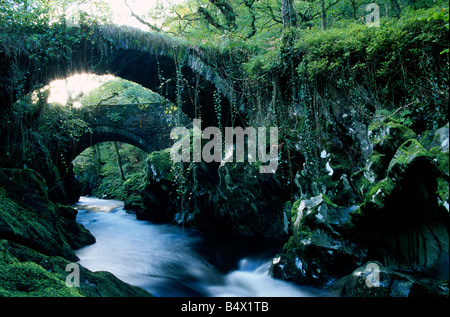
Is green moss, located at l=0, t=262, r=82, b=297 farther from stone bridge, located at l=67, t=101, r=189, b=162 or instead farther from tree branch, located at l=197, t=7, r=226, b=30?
stone bridge, located at l=67, t=101, r=189, b=162

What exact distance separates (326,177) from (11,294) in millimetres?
4416

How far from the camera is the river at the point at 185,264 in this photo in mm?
4117

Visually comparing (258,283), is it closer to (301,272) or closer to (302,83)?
(301,272)

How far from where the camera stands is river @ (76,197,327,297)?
4.12 metres

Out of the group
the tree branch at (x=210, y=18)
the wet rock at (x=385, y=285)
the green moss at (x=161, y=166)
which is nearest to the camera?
the wet rock at (x=385, y=285)

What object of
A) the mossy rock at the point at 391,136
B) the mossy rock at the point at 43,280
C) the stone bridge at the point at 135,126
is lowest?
the mossy rock at the point at 43,280

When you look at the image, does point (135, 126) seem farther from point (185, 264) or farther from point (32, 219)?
point (32, 219)

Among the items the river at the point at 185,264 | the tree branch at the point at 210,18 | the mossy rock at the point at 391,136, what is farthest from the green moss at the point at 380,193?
the tree branch at the point at 210,18

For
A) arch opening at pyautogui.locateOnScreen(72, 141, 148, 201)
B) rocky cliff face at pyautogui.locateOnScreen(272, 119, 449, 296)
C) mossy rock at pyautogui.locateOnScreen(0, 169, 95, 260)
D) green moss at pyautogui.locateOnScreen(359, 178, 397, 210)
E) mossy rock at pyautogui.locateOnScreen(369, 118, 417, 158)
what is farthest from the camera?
arch opening at pyautogui.locateOnScreen(72, 141, 148, 201)

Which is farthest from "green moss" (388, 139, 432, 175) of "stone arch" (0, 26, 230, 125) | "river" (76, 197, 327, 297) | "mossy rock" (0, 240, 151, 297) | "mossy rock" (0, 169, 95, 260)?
"mossy rock" (0, 169, 95, 260)

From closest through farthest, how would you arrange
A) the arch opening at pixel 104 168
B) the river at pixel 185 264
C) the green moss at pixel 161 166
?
the river at pixel 185 264 → the green moss at pixel 161 166 → the arch opening at pixel 104 168

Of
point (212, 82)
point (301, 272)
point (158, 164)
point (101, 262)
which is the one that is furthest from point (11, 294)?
point (158, 164)

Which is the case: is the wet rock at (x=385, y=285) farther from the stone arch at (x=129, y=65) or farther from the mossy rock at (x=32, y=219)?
the stone arch at (x=129, y=65)
